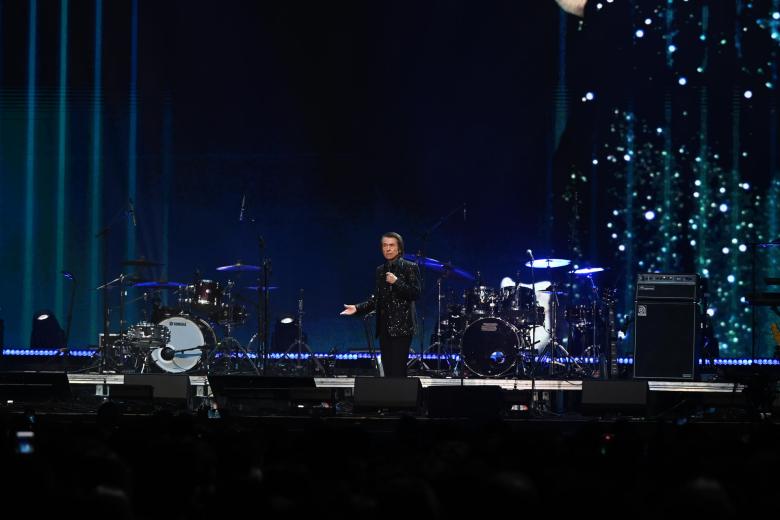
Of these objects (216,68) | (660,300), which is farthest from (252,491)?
(216,68)

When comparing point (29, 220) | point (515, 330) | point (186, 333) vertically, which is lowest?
point (186, 333)

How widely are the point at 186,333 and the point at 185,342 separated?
0.38 feet

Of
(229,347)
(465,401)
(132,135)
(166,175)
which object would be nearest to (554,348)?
(465,401)

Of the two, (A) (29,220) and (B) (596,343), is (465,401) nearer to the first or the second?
(B) (596,343)

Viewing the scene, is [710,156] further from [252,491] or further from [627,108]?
[252,491]

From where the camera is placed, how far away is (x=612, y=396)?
8.91 m

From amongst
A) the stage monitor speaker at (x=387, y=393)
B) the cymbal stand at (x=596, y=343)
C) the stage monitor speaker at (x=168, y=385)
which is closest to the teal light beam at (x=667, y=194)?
the cymbal stand at (x=596, y=343)

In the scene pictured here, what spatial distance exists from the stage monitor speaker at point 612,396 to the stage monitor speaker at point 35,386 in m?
4.50

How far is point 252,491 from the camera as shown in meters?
3.41

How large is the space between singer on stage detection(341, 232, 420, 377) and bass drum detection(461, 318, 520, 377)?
262 cm

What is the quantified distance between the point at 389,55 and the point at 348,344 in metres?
4.07

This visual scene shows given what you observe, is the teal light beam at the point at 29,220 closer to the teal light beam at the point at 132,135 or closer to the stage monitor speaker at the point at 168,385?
the teal light beam at the point at 132,135

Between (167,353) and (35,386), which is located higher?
(167,353)

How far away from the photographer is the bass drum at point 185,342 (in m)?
13.6
